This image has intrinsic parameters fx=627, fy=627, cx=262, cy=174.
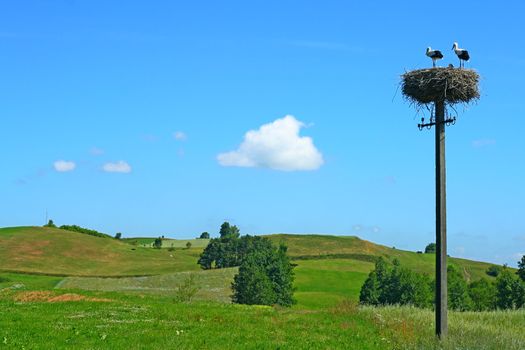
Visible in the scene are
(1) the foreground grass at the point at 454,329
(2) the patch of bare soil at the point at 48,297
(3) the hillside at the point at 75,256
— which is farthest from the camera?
(3) the hillside at the point at 75,256

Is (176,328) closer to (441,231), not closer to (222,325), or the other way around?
(222,325)

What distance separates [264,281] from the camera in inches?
3406

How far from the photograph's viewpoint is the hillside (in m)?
132

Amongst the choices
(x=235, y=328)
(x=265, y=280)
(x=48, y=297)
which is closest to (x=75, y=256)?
(x=265, y=280)

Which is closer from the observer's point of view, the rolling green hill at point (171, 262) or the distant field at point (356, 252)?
the rolling green hill at point (171, 262)

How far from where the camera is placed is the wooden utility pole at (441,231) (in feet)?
72.7

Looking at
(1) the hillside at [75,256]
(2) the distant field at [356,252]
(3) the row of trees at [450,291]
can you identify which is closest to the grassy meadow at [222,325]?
(3) the row of trees at [450,291]

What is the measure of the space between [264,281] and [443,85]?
66.6m

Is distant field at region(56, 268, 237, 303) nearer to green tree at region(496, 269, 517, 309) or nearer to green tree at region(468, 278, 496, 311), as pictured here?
green tree at region(468, 278, 496, 311)

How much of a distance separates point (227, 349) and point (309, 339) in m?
3.90

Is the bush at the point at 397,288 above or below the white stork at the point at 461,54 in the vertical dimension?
below

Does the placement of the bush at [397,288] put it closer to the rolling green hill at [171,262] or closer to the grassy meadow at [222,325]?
the rolling green hill at [171,262]

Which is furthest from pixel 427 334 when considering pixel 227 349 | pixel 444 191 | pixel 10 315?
pixel 10 315

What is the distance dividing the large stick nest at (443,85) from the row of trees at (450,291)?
6021cm
